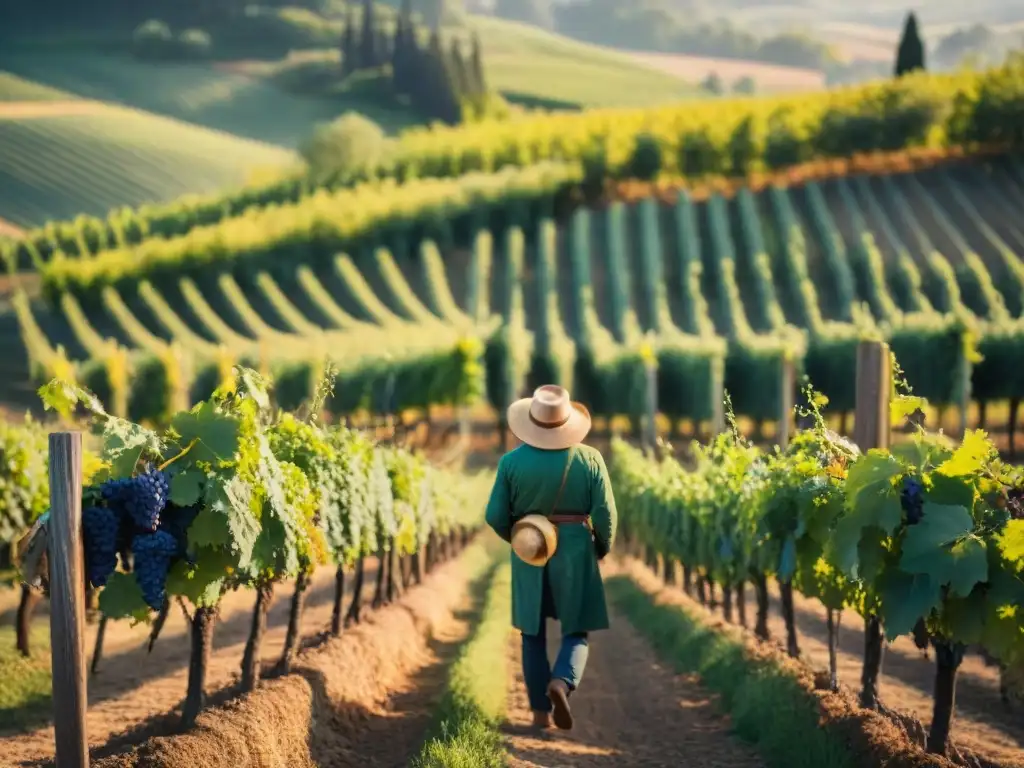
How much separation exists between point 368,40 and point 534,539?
70.1m

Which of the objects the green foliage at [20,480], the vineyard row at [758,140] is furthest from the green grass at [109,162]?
the green foliage at [20,480]

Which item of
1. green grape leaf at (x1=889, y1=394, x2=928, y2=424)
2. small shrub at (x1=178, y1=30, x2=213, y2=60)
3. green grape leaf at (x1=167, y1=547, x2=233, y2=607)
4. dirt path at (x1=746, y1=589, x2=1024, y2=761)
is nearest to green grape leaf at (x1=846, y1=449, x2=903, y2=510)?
green grape leaf at (x1=889, y1=394, x2=928, y2=424)

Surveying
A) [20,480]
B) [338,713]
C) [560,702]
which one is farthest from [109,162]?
[560,702]

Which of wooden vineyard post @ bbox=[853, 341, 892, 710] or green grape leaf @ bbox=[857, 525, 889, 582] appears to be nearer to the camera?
green grape leaf @ bbox=[857, 525, 889, 582]

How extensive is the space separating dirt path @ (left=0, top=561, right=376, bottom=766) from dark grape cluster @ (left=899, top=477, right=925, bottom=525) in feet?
11.5

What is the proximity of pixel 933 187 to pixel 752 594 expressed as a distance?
4397 centimetres

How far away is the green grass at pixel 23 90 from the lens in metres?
50.6

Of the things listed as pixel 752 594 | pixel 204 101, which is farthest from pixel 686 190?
pixel 752 594

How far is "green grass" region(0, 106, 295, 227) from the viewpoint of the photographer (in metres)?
49.3

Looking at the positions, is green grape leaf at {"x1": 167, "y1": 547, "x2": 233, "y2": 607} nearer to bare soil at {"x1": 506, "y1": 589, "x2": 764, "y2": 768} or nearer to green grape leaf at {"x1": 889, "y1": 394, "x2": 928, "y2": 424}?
bare soil at {"x1": 506, "y1": 589, "x2": 764, "y2": 768}

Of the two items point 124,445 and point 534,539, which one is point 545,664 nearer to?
point 534,539

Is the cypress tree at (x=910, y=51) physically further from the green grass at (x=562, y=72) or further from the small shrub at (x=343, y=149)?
the small shrub at (x=343, y=149)

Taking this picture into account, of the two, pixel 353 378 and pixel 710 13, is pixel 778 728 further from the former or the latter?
pixel 710 13

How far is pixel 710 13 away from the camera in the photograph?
79.8 m
